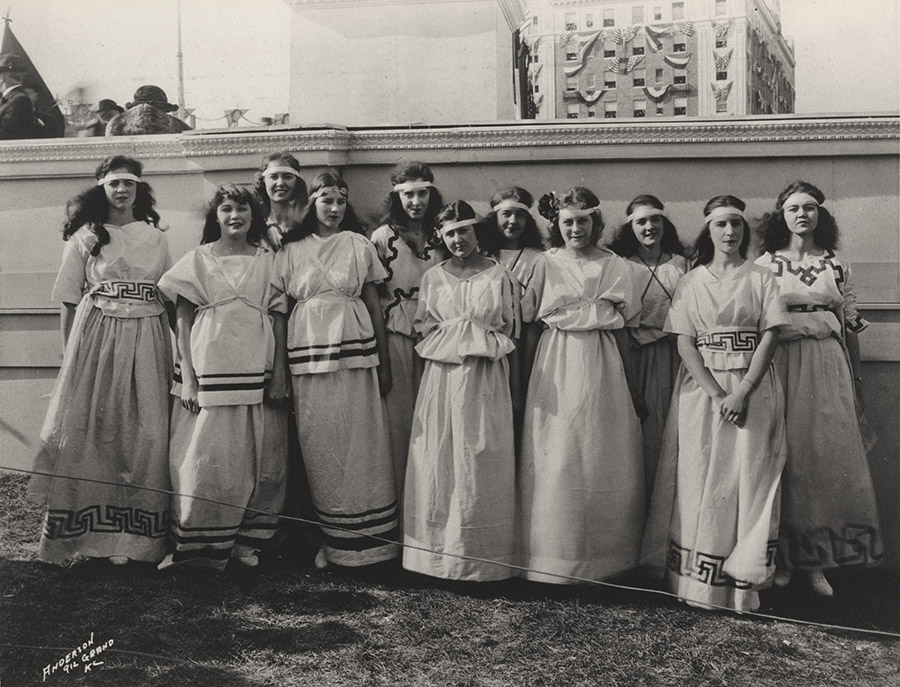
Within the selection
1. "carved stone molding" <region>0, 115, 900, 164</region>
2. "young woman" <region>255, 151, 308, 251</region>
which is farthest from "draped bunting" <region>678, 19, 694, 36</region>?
"young woman" <region>255, 151, 308, 251</region>

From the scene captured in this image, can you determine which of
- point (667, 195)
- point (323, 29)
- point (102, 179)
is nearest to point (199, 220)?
point (102, 179)

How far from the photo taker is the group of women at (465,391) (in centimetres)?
309

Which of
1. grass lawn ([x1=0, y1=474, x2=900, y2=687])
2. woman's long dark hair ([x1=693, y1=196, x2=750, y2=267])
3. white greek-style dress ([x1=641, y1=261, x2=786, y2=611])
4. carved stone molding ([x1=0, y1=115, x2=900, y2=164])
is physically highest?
carved stone molding ([x1=0, y1=115, x2=900, y2=164])

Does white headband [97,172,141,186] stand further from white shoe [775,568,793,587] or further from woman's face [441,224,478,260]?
white shoe [775,568,793,587]

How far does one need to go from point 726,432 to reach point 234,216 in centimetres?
227

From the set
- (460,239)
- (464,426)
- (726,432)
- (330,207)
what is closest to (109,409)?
(330,207)

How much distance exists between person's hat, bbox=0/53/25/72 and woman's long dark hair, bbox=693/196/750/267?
10.0ft

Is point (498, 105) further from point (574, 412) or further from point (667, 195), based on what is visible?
point (574, 412)

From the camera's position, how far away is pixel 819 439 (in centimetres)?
318

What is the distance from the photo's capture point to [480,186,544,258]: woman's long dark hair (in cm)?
354

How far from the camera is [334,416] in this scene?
10.9ft

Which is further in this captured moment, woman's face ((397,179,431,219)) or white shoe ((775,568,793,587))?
woman's face ((397,179,431,219))

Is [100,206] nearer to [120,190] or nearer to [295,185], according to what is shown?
[120,190]

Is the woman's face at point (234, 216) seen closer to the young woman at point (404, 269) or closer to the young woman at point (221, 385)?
the young woman at point (221, 385)
